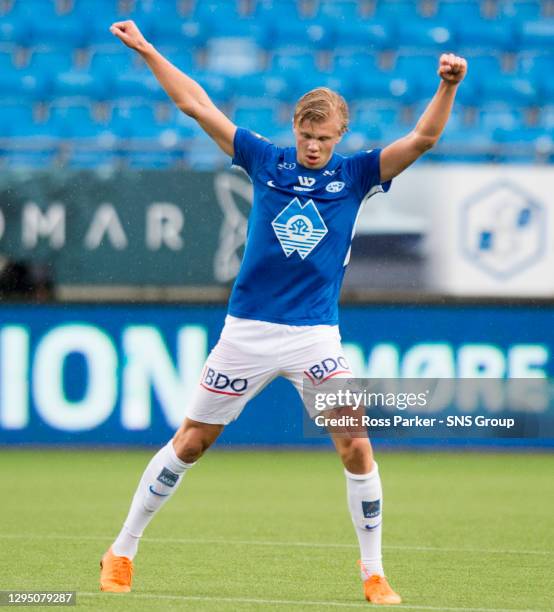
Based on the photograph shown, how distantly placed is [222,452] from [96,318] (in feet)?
5.18

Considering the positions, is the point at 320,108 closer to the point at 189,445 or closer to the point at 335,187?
the point at 335,187

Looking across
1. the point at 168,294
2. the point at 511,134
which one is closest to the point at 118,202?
the point at 168,294

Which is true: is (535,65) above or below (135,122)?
above

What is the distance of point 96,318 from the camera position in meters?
11.2

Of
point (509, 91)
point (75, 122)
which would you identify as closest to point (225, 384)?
point (75, 122)

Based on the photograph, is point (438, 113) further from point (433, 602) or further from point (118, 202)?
point (118, 202)

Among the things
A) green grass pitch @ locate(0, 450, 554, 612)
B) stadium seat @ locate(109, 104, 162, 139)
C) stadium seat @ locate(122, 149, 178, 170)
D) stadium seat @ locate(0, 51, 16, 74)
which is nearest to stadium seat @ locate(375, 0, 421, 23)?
stadium seat @ locate(109, 104, 162, 139)

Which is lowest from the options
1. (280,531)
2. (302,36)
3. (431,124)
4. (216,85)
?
(280,531)

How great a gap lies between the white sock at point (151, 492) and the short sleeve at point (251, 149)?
1.16 meters

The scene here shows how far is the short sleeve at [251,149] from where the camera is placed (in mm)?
5293

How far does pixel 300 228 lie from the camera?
203 inches

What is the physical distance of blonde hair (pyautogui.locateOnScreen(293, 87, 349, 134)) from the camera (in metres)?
5.02

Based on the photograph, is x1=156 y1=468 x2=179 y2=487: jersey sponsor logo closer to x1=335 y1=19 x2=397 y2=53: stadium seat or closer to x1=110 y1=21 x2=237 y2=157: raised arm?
x1=110 y1=21 x2=237 y2=157: raised arm

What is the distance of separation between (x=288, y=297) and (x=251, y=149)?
0.62m
